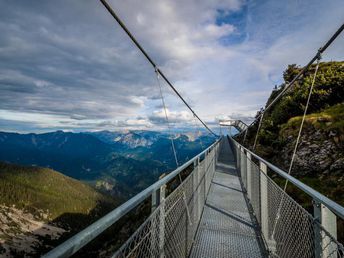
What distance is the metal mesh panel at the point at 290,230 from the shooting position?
5.95ft

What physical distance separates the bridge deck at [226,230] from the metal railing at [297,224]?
1.13 ft

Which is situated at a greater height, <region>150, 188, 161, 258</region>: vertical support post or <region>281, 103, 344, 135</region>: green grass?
<region>281, 103, 344, 135</region>: green grass

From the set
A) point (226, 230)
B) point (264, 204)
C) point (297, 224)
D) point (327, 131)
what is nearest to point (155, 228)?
point (297, 224)

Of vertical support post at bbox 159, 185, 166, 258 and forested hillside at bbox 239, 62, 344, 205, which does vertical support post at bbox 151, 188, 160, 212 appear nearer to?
vertical support post at bbox 159, 185, 166, 258

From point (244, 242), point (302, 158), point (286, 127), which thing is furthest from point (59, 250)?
point (286, 127)

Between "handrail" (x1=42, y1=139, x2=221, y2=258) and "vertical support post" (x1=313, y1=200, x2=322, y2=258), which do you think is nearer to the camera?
"handrail" (x1=42, y1=139, x2=221, y2=258)

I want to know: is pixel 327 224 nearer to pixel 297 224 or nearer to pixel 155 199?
pixel 297 224

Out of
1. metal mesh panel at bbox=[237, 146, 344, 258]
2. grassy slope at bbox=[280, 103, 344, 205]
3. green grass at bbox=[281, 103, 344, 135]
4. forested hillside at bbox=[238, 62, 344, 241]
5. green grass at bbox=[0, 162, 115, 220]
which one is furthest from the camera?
green grass at bbox=[0, 162, 115, 220]

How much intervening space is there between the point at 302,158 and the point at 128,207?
24.2 feet

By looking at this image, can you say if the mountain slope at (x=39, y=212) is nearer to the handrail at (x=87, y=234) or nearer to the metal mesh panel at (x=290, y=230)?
the metal mesh panel at (x=290, y=230)

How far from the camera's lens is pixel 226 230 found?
A: 16.0ft

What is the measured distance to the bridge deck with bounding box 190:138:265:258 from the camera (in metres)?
4.02

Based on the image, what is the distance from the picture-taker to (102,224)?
1.22m

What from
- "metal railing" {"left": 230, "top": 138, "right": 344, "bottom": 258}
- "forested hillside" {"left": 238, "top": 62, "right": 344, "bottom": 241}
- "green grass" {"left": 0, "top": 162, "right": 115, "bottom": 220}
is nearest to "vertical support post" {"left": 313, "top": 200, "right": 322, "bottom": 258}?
"metal railing" {"left": 230, "top": 138, "right": 344, "bottom": 258}
